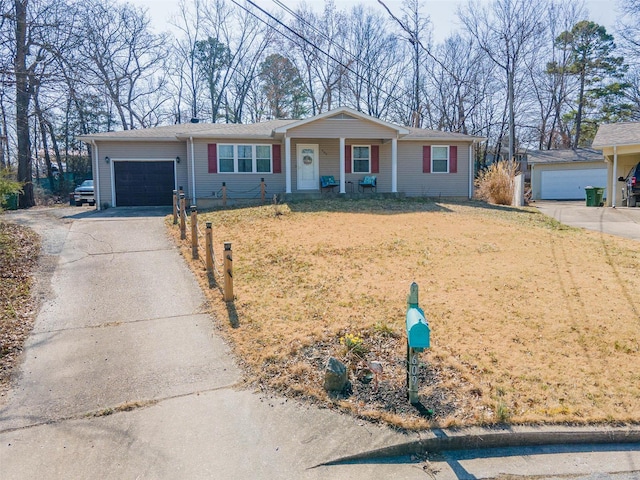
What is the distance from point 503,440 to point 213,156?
16.5 meters

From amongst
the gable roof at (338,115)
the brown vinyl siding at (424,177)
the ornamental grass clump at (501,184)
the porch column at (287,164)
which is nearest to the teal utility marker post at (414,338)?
the porch column at (287,164)

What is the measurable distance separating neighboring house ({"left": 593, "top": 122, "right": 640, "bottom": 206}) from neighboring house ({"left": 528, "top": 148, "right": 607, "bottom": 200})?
19.0ft

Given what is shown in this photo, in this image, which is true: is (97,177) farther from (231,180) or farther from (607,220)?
(607,220)

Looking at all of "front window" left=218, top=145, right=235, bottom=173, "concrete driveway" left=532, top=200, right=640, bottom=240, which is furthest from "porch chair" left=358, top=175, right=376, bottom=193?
"concrete driveway" left=532, top=200, right=640, bottom=240

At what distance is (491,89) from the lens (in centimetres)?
3606

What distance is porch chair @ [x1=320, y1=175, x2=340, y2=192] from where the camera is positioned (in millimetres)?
18719

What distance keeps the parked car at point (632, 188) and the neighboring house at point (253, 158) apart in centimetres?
722

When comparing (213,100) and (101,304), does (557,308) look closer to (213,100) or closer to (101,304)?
(101,304)

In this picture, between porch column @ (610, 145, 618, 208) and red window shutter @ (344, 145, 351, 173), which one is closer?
red window shutter @ (344, 145, 351, 173)

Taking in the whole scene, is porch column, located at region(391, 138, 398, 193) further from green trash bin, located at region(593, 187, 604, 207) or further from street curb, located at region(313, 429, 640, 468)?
street curb, located at region(313, 429, 640, 468)

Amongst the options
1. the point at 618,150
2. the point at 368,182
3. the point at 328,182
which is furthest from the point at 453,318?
the point at 618,150

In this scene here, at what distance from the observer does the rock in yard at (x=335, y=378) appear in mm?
4254

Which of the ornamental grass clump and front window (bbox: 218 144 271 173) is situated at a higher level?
front window (bbox: 218 144 271 173)

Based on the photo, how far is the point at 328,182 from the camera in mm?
18906
